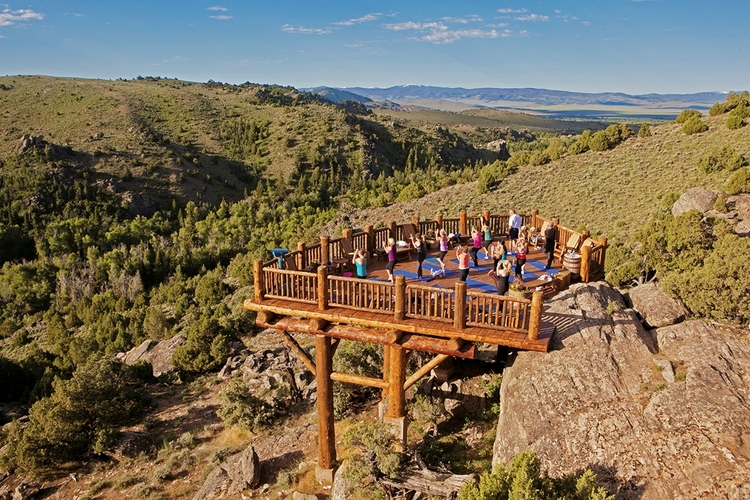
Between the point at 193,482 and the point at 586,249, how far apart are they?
1308 cm

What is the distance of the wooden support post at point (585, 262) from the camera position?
40.4 feet

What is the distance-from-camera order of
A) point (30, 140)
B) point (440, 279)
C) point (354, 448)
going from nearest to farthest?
1. point (354, 448)
2. point (440, 279)
3. point (30, 140)

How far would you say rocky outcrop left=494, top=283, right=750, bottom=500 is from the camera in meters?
7.16

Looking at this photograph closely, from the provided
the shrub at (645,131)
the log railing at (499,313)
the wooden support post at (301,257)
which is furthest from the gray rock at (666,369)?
the shrub at (645,131)

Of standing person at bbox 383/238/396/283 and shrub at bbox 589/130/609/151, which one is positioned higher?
shrub at bbox 589/130/609/151

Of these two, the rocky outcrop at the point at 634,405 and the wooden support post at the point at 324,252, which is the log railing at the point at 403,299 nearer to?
the rocky outcrop at the point at 634,405

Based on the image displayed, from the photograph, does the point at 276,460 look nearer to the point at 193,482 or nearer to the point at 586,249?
the point at 193,482

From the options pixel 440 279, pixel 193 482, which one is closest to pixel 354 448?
pixel 440 279

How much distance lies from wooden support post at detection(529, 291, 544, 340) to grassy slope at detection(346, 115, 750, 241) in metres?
21.5

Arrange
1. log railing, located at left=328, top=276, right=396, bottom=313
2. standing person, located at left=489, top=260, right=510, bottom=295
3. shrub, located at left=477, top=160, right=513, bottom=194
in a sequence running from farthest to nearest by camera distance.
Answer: shrub, located at left=477, top=160, right=513, bottom=194 < standing person, located at left=489, top=260, right=510, bottom=295 < log railing, located at left=328, top=276, right=396, bottom=313

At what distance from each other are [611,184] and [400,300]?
33.6 meters

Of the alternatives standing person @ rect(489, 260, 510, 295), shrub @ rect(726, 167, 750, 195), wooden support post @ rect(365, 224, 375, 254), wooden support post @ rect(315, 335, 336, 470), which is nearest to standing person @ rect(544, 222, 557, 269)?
standing person @ rect(489, 260, 510, 295)

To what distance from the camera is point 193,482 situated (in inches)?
578

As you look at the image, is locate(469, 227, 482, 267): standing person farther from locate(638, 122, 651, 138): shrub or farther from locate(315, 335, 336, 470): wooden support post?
locate(638, 122, 651, 138): shrub
